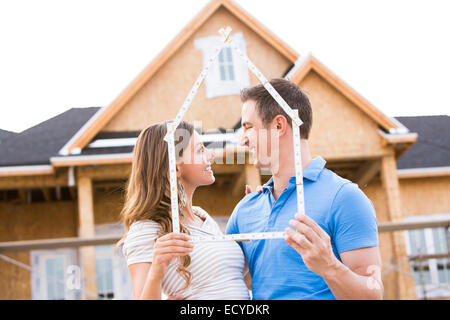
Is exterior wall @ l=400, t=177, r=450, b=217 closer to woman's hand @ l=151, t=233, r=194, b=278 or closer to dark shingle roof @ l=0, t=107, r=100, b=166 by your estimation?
dark shingle roof @ l=0, t=107, r=100, b=166

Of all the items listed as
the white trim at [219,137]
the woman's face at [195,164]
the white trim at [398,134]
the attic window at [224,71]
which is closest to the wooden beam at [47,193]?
the white trim at [219,137]

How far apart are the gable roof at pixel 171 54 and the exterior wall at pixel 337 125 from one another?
887mm

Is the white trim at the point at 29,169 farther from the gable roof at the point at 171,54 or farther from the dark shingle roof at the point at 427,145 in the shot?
the dark shingle roof at the point at 427,145

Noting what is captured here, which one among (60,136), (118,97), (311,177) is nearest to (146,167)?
(311,177)

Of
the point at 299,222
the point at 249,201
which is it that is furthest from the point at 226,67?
the point at 299,222

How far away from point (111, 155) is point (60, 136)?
2.35 meters

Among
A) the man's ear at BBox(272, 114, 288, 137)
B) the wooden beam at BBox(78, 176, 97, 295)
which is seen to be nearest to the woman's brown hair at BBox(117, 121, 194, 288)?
the man's ear at BBox(272, 114, 288, 137)

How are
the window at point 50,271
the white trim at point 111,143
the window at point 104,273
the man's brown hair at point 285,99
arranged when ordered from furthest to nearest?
the window at point 50,271, the window at point 104,273, the white trim at point 111,143, the man's brown hair at point 285,99

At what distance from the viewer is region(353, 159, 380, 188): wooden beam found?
8.35 metres

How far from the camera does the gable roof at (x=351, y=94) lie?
7.87 m

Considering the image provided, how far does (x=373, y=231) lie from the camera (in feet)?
6.03

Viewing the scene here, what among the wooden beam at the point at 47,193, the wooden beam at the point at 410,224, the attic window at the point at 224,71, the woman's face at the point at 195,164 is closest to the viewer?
the woman's face at the point at 195,164

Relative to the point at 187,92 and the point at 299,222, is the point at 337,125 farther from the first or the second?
the point at 299,222
